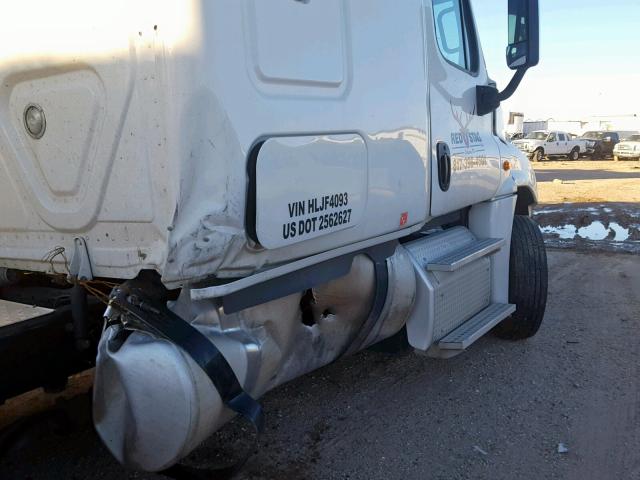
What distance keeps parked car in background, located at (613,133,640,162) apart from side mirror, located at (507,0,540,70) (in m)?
31.7

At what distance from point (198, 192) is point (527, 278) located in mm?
3223

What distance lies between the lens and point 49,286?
2.96 meters

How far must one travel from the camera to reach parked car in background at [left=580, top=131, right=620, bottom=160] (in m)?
34.0

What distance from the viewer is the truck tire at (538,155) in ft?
105

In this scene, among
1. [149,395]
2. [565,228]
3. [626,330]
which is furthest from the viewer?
[565,228]

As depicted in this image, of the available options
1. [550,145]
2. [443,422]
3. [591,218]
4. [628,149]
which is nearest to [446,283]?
[443,422]

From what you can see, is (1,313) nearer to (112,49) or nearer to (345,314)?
(112,49)

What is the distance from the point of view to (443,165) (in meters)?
3.10

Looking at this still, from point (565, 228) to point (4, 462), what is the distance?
9.67 meters

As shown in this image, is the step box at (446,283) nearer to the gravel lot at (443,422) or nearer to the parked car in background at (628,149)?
the gravel lot at (443,422)

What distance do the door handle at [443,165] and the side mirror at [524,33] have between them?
2.37ft

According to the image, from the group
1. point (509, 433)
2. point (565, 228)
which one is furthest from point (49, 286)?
point (565, 228)

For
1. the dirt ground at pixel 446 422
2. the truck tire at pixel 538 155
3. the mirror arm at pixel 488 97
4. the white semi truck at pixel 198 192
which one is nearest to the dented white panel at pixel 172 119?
the white semi truck at pixel 198 192

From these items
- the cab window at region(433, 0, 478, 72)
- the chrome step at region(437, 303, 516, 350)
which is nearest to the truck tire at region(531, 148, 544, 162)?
the cab window at region(433, 0, 478, 72)
